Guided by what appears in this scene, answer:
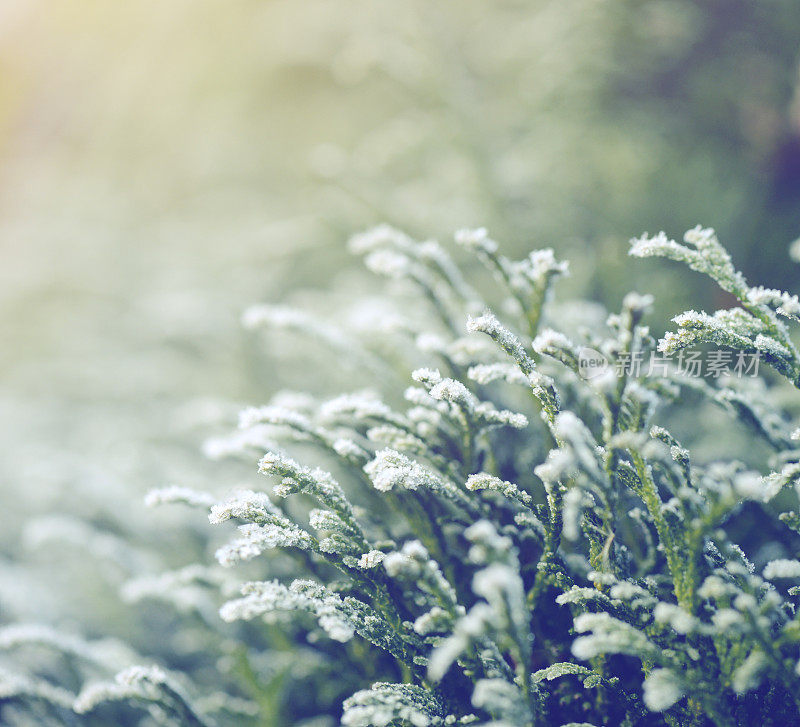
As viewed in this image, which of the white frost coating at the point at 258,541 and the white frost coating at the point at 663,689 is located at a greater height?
the white frost coating at the point at 258,541

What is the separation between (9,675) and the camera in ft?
2.74

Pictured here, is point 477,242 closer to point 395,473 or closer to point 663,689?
point 395,473

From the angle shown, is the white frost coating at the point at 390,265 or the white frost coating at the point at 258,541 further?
the white frost coating at the point at 390,265

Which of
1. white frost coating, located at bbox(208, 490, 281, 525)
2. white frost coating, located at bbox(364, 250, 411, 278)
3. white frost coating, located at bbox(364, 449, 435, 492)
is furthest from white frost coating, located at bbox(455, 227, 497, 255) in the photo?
white frost coating, located at bbox(208, 490, 281, 525)

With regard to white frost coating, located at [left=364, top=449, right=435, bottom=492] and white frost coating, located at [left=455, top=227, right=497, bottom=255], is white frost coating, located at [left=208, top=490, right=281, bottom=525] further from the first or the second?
white frost coating, located at [left=455, top=227, right=497, bottom=255]

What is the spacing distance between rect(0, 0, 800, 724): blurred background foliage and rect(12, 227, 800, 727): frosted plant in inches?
18.5

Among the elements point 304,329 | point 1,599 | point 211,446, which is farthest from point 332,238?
point 1,599

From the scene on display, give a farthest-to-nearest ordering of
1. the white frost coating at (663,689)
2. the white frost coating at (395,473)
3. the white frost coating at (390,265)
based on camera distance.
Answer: the white frost coating at (390,265), the white frost coating at (395,473), the white frost coating at (663,689)

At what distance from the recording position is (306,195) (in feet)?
7.27

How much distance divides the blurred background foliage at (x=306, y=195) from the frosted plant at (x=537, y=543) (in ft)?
1.54

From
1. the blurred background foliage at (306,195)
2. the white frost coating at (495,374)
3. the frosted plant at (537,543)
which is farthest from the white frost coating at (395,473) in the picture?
the blurred background foliage at (306,195)

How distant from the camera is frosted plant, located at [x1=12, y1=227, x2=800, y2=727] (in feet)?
1.73

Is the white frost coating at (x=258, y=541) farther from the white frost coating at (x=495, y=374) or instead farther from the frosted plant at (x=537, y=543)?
the white frost coating at (x=495, y=374)

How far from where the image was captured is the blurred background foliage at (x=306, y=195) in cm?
139
